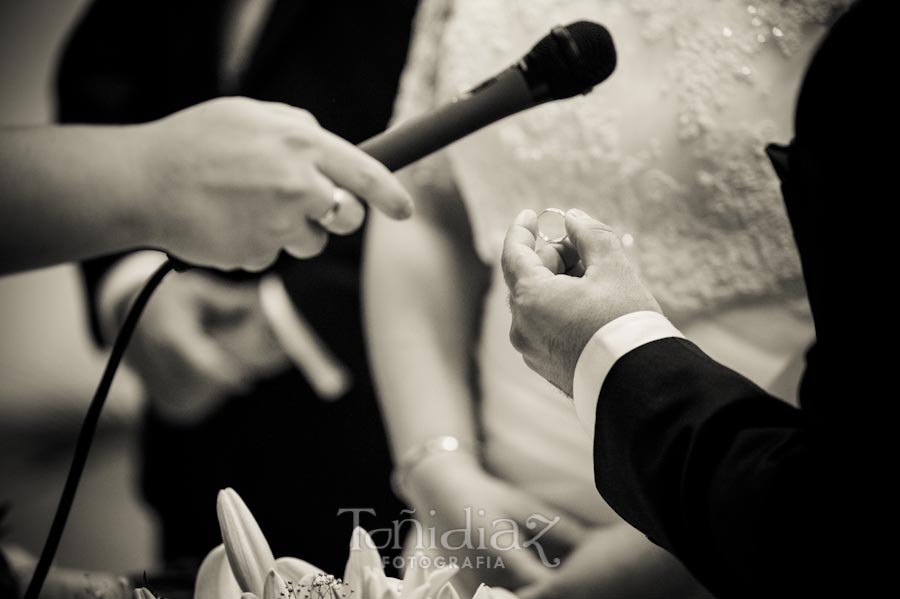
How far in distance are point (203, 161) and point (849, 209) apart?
0.41 m

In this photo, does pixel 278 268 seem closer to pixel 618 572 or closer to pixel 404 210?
pixel 404 210

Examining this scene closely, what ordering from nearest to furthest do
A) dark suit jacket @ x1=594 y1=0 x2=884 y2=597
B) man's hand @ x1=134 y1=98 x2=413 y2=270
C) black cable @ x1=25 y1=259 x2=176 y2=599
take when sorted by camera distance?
dark suit jacket @ x1=594 y1=0 x2=884 y2=597 < man's hand @ x1=134 y1=98 x2=413 y2=270 < black cable @ x1=25 y1=259 x2=176 y2=599

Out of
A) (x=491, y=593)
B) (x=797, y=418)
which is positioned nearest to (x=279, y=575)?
(x=491, y=593)

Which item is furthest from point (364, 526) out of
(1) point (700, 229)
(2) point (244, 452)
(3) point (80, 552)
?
(1) point (700, 229)

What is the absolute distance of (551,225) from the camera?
2.17 ft

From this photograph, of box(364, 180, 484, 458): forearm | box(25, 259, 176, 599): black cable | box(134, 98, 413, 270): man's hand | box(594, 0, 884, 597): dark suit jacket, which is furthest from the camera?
box(364, 180, 484, 458): forearm

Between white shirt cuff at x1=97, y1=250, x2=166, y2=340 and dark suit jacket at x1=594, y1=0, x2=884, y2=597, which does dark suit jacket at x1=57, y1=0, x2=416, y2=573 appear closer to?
white shirt cuff at x1=97, y1=250, x2=166, y2=340

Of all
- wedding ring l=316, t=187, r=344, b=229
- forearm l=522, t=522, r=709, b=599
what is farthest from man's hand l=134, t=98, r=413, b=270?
forearm l=522, t=522, r=709, b=599

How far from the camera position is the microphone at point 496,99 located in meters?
0.54

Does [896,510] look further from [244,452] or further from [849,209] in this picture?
[244,452]

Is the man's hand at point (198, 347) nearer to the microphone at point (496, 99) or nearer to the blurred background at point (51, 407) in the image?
the blurred background at point (51, 407)

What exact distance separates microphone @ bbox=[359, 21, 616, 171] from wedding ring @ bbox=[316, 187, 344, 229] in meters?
0.04

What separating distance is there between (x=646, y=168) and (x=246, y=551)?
46 cm

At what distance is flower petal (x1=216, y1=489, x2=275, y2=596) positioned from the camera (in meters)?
0.58
